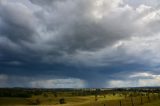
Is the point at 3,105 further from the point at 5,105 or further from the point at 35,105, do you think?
the point at 35,105

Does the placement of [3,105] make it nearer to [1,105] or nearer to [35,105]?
[1,105]

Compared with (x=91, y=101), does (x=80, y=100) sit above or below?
above

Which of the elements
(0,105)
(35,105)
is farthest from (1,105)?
(35,105)

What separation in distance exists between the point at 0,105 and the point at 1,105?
26 cm

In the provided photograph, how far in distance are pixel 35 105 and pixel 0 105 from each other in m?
9.03

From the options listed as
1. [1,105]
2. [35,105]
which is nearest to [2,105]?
[1,105]

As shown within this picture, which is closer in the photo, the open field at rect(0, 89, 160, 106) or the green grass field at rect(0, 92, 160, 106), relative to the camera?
the green grass field at rect(0, 92, 160, 106)

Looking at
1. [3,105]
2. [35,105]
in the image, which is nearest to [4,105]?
[3,105]

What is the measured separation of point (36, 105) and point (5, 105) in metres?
8.11

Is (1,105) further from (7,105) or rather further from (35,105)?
(35,105)

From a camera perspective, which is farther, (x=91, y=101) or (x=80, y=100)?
(x=80, y=100)

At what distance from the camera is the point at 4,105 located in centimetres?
7294

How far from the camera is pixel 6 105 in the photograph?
72375 mm

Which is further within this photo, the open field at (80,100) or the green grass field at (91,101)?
the open field at (80,100)
